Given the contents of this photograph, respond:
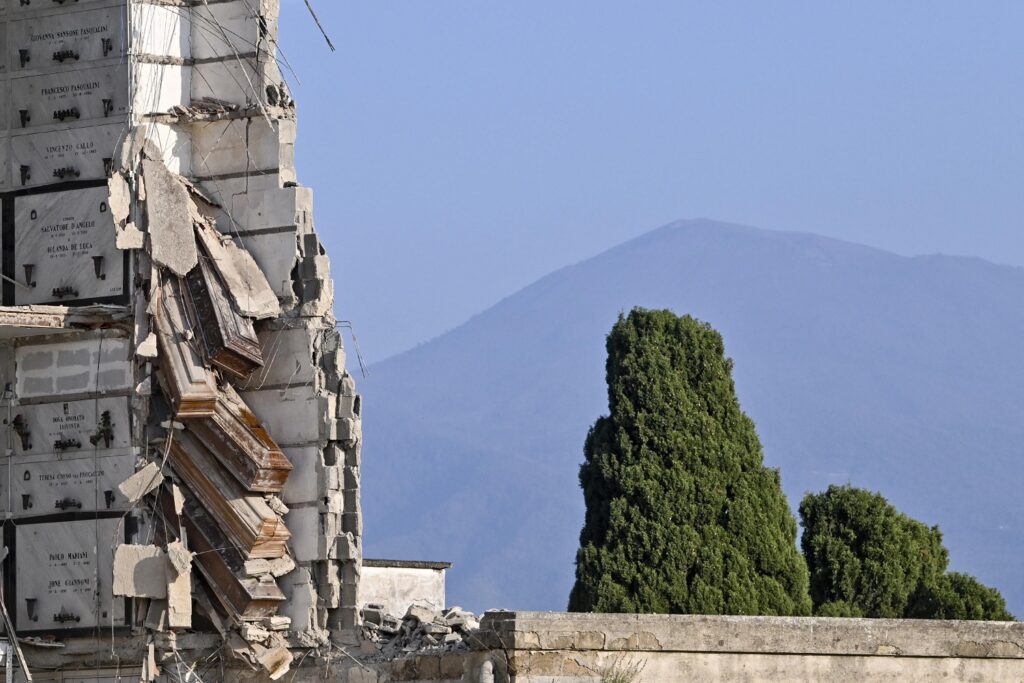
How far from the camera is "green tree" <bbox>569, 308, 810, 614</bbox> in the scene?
115 feet

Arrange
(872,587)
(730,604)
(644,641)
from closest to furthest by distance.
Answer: (644,641)
(730,604)
(872,587)

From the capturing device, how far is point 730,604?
35.0m

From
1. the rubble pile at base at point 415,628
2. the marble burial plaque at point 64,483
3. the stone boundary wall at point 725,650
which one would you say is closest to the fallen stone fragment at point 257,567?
the rubble pile at base at point 415,628

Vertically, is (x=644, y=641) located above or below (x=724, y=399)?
below

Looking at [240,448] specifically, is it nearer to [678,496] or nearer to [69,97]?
[69,97]

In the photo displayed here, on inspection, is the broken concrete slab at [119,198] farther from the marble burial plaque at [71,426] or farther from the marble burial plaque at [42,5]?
the marble burial plaque at [42,5]

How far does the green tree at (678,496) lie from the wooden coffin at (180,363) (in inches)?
393

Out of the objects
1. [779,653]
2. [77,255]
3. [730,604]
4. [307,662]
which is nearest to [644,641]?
[779,653]

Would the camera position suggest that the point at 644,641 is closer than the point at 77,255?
Yes

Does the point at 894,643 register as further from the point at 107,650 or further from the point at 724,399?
the point at 724,399

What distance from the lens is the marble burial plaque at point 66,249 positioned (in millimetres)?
27328

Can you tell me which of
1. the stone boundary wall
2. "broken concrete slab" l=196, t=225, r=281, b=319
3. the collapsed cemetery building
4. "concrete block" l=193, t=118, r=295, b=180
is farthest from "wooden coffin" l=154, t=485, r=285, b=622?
"concrete block" l=193, t=118, r=295, b=180

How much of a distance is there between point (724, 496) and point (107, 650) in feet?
41.2

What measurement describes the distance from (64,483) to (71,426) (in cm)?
70
